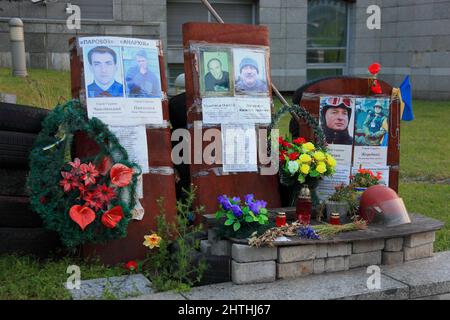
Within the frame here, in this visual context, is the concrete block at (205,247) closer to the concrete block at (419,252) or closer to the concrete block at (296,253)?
the concrete block at (296,253)

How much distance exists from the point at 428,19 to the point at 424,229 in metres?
13.9

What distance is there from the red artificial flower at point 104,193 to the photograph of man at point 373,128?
2509 mm

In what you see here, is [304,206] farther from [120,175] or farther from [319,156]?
[120,175]

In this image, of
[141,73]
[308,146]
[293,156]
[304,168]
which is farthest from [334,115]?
[141,73]

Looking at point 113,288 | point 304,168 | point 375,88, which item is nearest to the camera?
point 113,288

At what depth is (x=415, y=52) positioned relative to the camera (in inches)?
667

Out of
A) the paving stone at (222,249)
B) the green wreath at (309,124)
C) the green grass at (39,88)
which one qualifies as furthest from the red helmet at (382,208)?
the green grass at (39,88)

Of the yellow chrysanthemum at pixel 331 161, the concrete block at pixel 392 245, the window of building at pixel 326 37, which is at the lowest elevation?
the concrete block at pixel 392 245

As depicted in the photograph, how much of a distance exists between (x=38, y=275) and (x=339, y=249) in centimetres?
220

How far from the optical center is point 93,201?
156 inches

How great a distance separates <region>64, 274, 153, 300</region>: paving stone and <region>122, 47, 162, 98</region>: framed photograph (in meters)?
1.48

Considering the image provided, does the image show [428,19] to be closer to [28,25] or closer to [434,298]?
[28,25]

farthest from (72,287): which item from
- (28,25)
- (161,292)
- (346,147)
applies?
(28,25)

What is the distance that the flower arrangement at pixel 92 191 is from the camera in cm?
392
